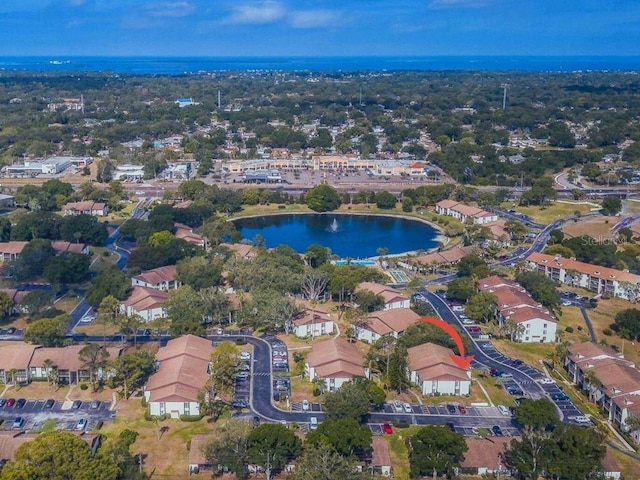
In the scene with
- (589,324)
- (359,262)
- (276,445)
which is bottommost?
(359,262)

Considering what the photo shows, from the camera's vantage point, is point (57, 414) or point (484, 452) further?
point (57, 414)

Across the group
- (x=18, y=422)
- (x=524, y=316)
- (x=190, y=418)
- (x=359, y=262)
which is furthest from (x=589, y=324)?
(x=18, y=422)

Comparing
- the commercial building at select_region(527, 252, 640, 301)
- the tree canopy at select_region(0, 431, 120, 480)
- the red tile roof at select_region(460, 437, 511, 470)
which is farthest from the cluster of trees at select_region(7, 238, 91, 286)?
the commercial building at select_region(527, 252, 640, 301)

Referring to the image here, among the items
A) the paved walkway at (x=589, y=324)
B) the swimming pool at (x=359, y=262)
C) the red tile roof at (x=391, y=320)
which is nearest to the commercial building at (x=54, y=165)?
the swimming pool at (x=359, y=262)

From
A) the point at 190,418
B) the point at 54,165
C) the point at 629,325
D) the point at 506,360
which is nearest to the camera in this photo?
the point at 190,418

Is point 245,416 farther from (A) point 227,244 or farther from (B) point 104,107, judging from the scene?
(B) point 104,107

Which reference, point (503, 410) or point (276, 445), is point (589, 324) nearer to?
point (503, 410)
